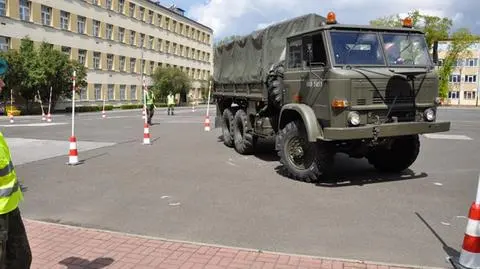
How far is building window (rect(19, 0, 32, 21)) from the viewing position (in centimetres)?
4303

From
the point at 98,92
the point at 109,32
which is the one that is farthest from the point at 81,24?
the point at 98,92

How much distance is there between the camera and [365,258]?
4848 mm

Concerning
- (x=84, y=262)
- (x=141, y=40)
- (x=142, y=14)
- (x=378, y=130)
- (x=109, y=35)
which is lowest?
(x=84, y=262)

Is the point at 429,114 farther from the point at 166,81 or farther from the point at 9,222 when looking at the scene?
the point at 166,81

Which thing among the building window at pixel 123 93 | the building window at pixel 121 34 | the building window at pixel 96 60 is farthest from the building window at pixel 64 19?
the building window at pixel 123 93

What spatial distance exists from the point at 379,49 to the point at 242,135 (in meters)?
5.02

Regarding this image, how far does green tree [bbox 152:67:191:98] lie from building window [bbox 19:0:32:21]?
22903 millimetres

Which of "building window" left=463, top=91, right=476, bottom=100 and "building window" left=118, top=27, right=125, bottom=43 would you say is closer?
"building window" left=118, top=27, right=125, bottom=43

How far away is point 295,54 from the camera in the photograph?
361 inches

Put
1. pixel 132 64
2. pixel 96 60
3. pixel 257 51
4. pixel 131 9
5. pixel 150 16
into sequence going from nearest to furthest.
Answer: pixel 257 51 < pixel 96 60 < pixel 131 9 < pixel 132 64 < pixel 150 16

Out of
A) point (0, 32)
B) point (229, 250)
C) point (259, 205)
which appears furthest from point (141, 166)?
point (0, 32)

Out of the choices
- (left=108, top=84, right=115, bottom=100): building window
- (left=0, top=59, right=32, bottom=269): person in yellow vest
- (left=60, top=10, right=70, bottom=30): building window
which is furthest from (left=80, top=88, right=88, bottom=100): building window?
(left=0, top=59, right=32, bottom=269): person in yellow vest

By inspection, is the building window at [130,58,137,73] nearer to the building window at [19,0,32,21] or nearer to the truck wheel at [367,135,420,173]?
the building window at [19,0,32,21]

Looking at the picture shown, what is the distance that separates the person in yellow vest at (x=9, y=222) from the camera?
3.31 meters
